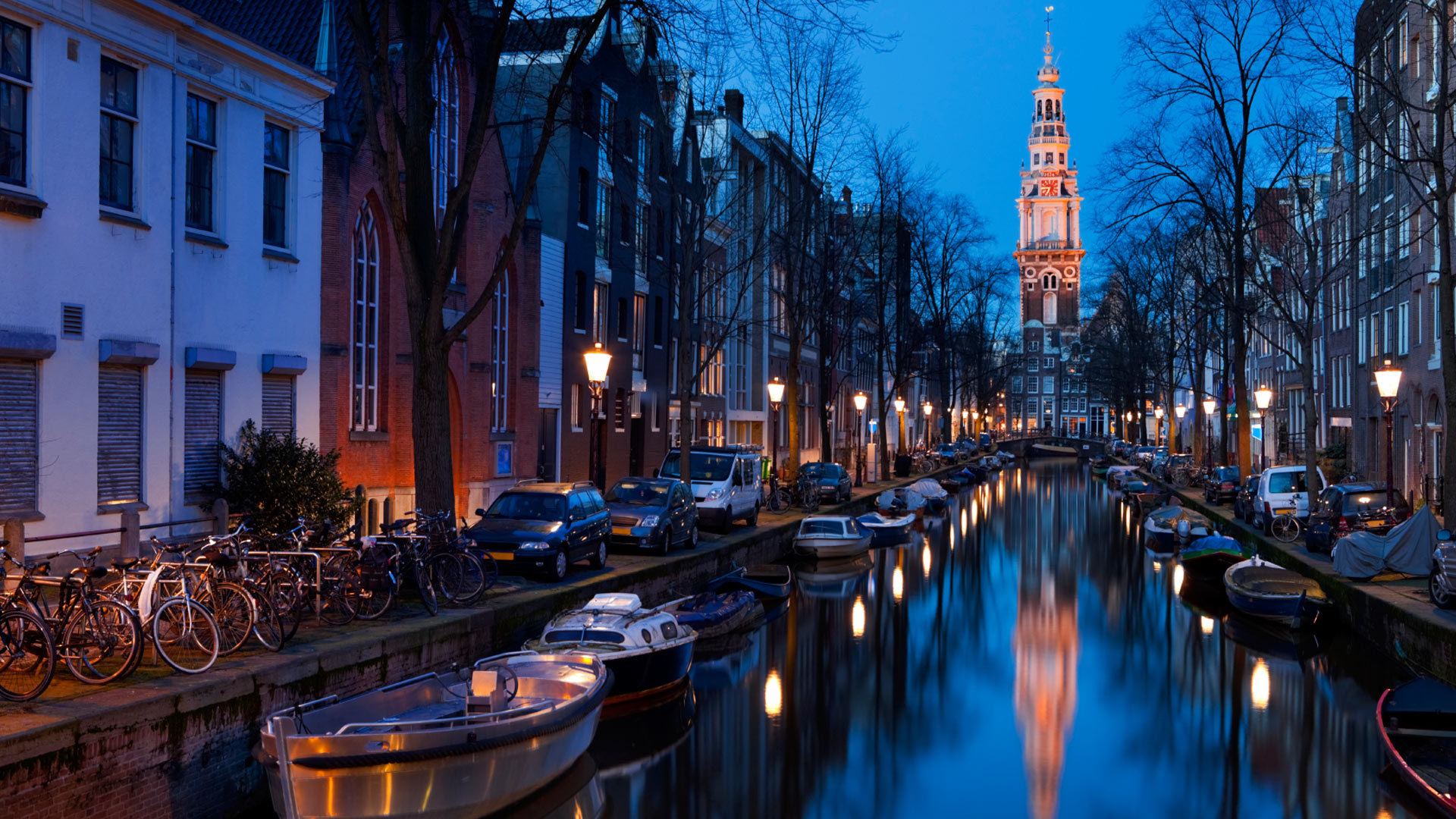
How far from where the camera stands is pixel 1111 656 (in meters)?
23.5

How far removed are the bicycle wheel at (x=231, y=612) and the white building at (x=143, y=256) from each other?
3288mm

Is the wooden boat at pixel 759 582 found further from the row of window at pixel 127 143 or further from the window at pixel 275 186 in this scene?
the row of window at pixel 127 143

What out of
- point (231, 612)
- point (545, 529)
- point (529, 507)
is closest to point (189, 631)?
point (231, 612)

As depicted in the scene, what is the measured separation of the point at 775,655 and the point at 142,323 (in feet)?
37.4

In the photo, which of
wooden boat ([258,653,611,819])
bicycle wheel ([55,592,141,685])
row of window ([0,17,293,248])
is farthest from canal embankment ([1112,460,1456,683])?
row of window ([0,17,293,248])

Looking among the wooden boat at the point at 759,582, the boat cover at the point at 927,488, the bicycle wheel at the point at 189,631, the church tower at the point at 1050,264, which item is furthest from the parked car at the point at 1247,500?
the church tower at the point at 1050,264

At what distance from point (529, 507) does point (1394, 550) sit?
15.5 m

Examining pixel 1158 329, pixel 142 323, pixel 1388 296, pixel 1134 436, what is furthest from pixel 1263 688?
pixel 1134 436

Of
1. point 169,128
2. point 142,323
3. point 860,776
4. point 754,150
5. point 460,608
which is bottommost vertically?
point 860,776

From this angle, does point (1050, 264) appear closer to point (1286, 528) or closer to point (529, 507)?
point (1286, 528)

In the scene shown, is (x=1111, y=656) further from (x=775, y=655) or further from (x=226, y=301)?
(x=226, y=301)

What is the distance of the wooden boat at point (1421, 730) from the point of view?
43.0ft

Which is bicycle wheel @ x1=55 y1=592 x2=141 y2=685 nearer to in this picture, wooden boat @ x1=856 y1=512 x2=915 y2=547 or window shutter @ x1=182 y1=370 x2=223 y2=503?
window shutter @ x1=182 y1=370 x2=223 y2=503

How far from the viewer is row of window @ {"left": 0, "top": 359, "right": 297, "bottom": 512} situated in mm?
17422
